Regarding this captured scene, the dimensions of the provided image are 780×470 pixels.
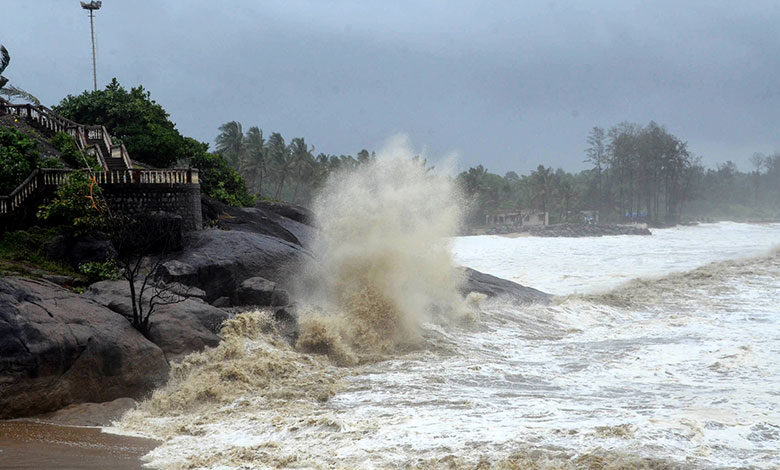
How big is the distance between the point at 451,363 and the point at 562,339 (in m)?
4.68

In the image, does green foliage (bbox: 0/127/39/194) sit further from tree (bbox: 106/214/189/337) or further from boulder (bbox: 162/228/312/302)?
boulder (bbox: 162/228/312/302)

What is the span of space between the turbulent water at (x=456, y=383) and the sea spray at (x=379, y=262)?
63 mm

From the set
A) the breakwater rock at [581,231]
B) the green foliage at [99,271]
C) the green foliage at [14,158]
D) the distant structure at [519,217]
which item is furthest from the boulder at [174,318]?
the distant structure at [519,217]

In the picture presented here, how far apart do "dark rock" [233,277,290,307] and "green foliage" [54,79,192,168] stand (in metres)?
14.7

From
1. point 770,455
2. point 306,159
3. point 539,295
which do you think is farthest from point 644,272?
point 306,159

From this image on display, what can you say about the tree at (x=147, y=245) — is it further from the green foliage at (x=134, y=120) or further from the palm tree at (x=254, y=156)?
the palm tree at (x=254, y=156)

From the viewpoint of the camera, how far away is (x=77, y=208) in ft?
61.4

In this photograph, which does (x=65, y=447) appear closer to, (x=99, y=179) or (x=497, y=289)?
(x=99, y=179)

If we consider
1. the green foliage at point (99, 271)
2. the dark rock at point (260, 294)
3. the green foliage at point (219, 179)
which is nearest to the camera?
the green foliage at point (99, 271)

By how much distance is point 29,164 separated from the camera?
20844mm

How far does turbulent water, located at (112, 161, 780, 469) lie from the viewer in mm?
8820

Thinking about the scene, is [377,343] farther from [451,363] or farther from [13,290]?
[13,290]

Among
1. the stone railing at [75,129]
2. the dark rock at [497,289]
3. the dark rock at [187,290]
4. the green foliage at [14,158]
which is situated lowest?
the dark rock at [497,289]

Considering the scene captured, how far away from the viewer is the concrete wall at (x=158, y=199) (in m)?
19.9
